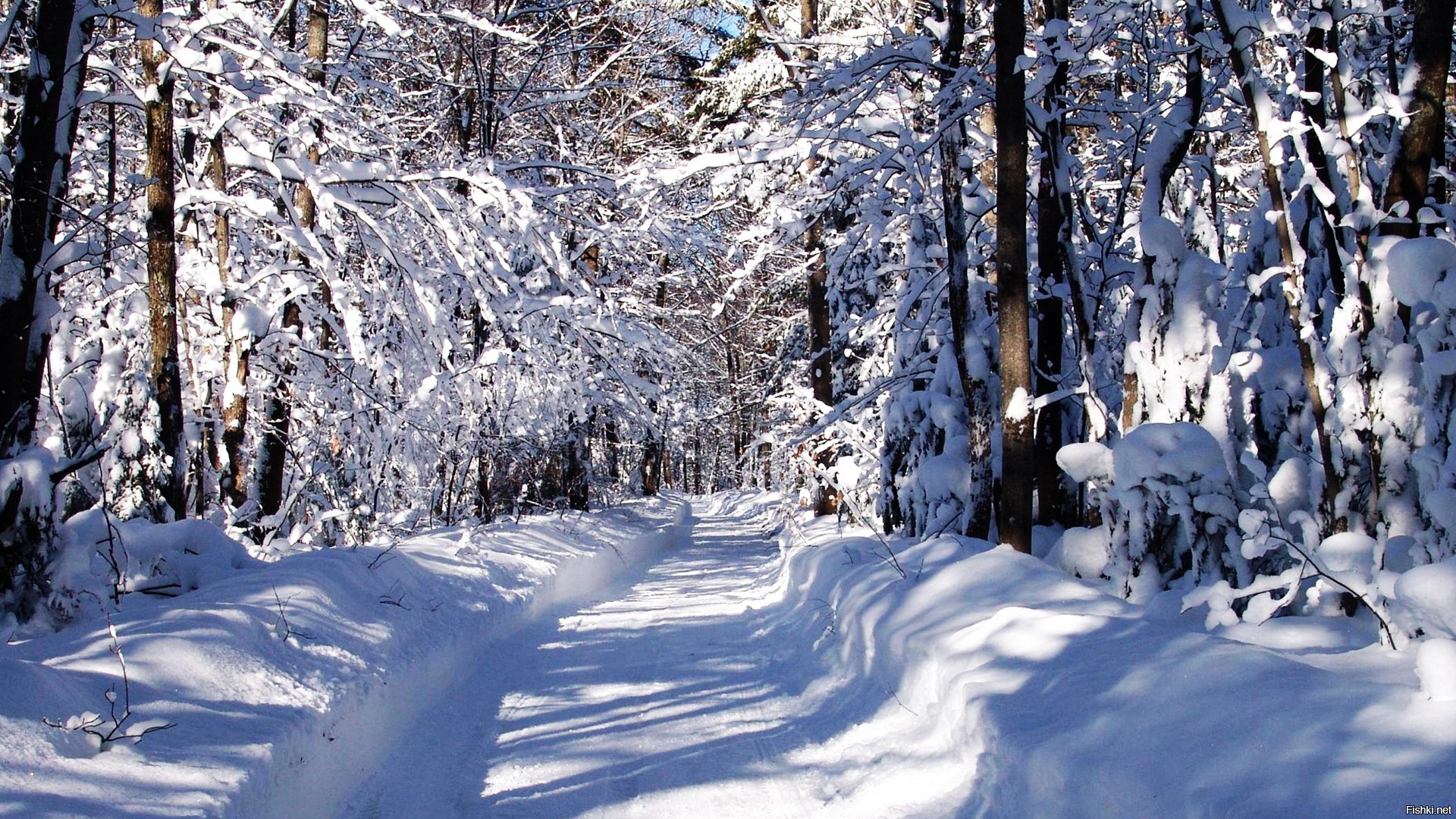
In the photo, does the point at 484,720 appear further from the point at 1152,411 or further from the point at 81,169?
the point at 81,169

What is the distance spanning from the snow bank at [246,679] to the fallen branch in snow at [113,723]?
29mm

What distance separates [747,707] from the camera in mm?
6453

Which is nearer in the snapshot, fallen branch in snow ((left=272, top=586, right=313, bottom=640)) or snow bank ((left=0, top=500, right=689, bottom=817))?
snow bank ((left=0, top=500, right=689, bottom=817))

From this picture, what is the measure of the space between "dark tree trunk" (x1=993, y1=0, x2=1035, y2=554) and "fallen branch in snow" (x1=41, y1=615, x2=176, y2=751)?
6.42 meters

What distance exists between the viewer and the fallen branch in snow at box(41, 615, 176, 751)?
3.61 m

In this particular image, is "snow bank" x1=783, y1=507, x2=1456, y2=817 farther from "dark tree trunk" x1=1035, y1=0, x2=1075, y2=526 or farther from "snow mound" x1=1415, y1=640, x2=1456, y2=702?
"dark tree trunk" x1=1035, y1=0, x2=1075, y2=526

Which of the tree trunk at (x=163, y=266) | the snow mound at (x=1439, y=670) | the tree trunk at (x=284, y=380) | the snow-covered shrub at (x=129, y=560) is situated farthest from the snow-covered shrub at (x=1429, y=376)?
the tree trunk at (x=284, y=380)

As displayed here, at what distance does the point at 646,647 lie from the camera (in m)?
8.41

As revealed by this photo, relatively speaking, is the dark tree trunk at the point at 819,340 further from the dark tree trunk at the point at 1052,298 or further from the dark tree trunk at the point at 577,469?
the dark tree trunk at the point at 1052,298

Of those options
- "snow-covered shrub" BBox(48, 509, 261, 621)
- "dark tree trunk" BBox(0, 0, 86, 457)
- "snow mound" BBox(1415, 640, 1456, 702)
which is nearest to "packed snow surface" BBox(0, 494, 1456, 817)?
"snow mound" BBox(1415, 640, 1456, 702)

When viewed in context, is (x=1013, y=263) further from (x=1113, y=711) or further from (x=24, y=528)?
(x=24, y=528)

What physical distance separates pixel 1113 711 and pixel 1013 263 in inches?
200

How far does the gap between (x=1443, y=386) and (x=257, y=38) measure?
7198 mm

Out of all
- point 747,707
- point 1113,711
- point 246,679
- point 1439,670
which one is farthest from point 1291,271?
point 246,679
